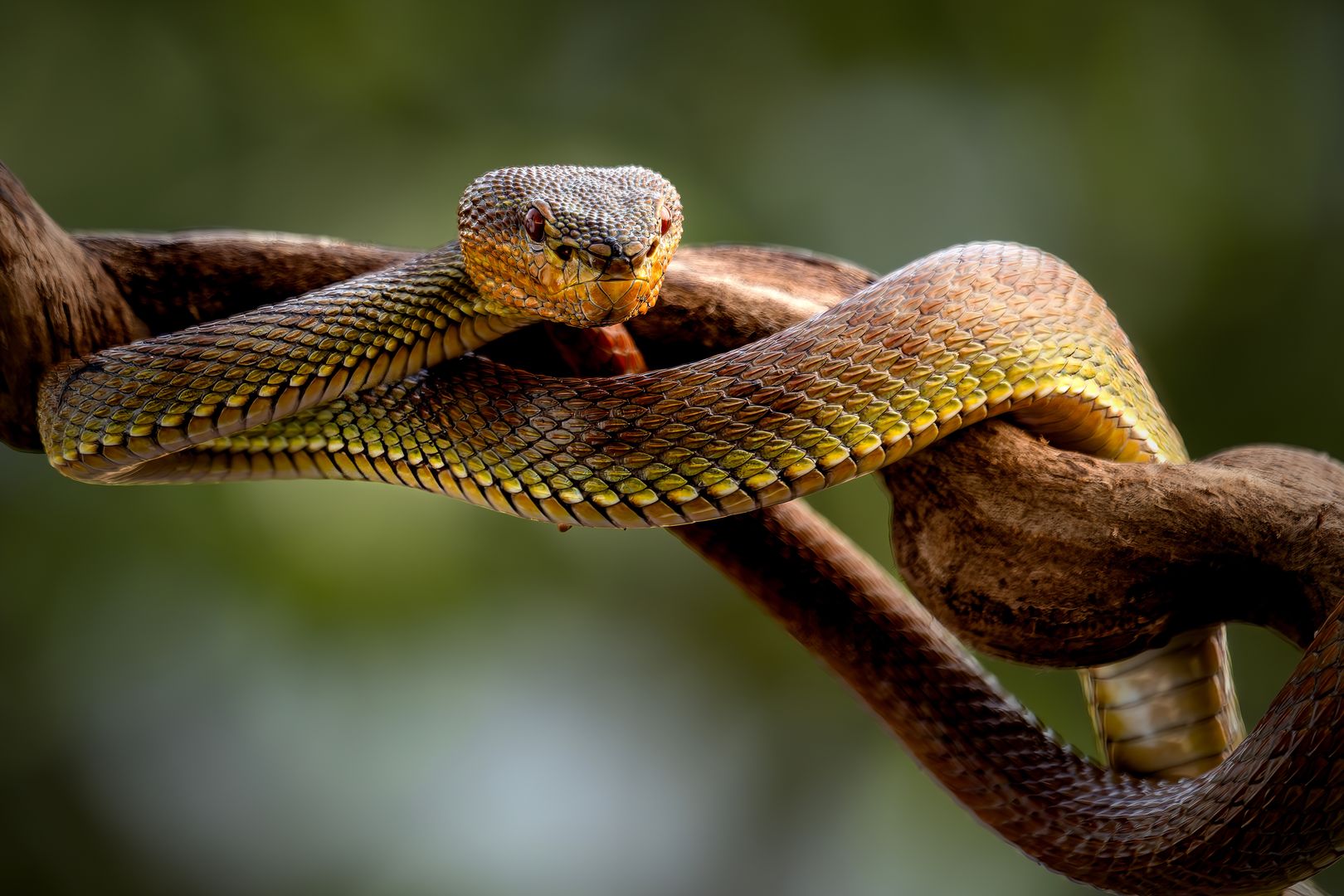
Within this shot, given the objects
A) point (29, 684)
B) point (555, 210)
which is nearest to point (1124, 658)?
point (555, 210)

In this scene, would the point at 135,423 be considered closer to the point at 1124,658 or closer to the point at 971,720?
the point at 971,720

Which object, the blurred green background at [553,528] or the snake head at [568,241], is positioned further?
the blurred green background at [553,528]

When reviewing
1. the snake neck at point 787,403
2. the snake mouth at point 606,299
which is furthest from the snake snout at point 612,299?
the snake neck at point 787,403

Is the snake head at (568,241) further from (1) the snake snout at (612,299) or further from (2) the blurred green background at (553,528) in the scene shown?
(2) the blurred green background at (553,528)

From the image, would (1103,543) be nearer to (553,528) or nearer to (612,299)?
(612,299)

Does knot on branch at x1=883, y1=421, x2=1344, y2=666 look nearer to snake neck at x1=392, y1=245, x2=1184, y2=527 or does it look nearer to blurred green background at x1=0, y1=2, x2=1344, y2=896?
snake neck at x1=392, y1=245, x2=1184, y2=527

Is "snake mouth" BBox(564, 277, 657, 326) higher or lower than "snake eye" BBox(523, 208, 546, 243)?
lower

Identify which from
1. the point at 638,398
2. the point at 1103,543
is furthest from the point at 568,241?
the point at 1103,543

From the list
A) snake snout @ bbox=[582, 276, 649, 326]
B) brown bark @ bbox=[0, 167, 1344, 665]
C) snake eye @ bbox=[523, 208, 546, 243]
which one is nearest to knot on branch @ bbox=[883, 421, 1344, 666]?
brown bark @ bbox=[0, 167, 1344, 665]
